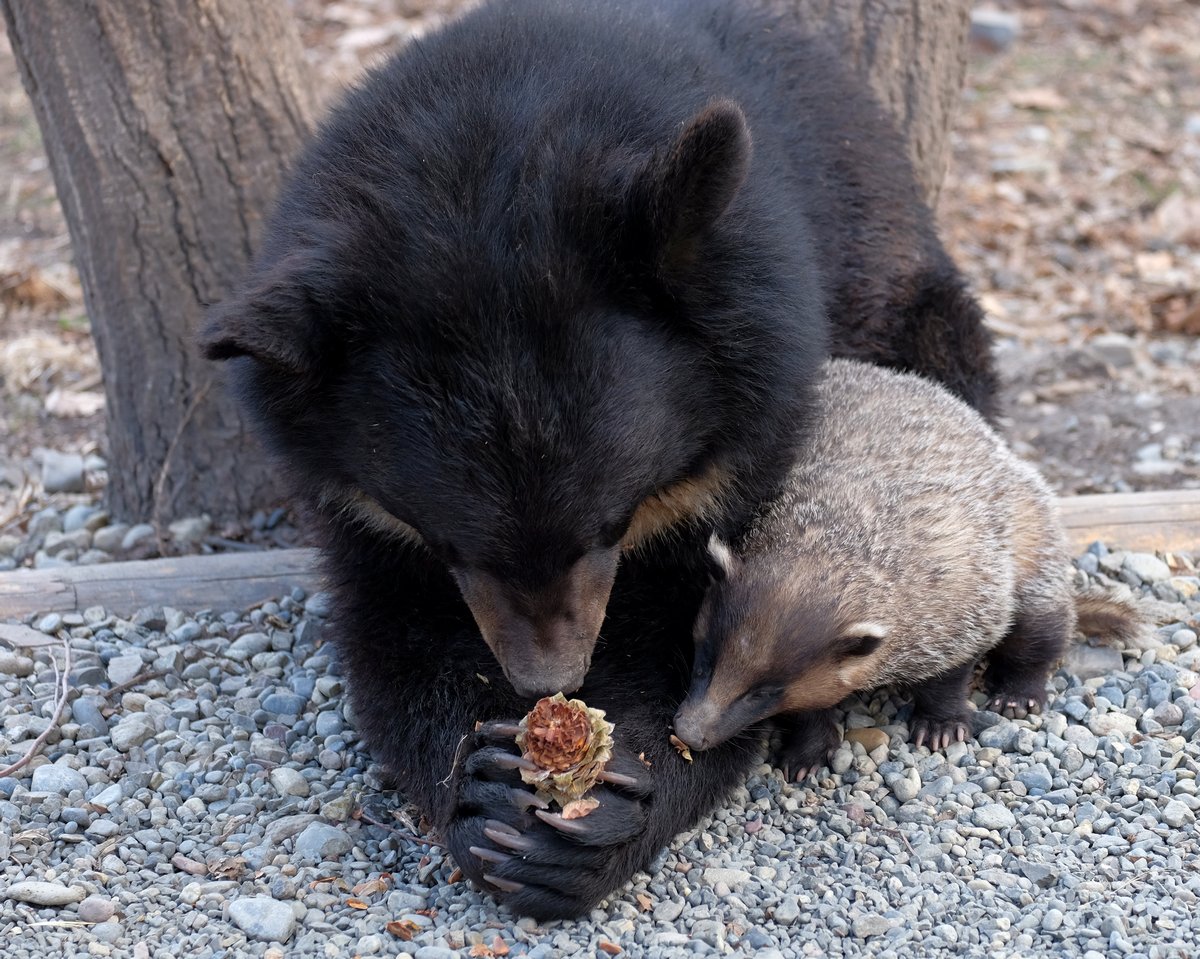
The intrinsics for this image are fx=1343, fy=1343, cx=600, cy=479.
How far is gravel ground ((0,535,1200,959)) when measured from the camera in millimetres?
3834

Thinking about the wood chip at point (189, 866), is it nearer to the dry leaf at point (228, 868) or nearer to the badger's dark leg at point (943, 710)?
the dry leaf at point (228, 868)

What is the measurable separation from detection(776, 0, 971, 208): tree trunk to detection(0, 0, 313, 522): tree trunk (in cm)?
259

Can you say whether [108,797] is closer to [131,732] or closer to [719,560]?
[131,732]

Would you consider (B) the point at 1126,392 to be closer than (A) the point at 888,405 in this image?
No

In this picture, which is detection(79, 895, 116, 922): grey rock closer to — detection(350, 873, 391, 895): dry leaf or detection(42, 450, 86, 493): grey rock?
detection(350, 873, 391, 895): dry leaf

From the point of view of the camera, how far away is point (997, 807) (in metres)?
4.36

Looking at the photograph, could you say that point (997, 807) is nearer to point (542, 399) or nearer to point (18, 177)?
point (542, 399)

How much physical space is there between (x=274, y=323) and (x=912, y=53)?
Answer: 433 centimetres

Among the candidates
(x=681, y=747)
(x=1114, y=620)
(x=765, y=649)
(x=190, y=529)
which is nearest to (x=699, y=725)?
(x=681, y=747)

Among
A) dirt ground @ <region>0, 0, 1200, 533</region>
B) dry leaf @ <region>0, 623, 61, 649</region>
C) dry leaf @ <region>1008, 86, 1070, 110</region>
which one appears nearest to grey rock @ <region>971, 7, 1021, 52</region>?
dirt ground @ <region>0, 0, 1200, 533</region>

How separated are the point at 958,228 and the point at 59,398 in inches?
263

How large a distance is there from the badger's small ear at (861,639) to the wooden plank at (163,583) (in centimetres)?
227

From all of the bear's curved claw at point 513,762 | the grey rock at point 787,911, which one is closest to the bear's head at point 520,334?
the bear's curved claw at point 513,762

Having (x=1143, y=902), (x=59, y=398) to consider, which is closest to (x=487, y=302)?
(x=1143, y=902)
